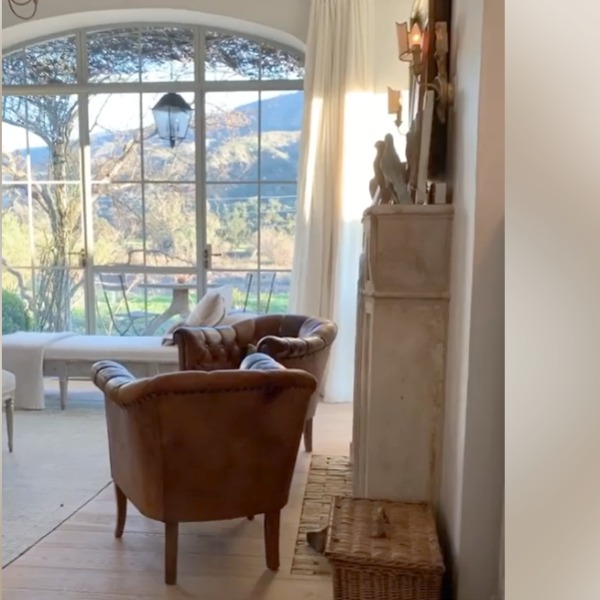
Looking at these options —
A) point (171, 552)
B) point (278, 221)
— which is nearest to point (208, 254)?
point (278, 221)

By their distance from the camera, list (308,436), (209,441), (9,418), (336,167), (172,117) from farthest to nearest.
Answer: (172,117)
(336,167)
(308,436)
(9,418)
(209,441)

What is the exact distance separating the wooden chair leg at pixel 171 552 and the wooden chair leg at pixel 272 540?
33 centimetres

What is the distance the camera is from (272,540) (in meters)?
2.40

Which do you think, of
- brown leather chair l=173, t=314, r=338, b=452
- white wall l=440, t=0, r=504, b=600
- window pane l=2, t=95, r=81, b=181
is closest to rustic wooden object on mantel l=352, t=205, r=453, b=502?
white wall l=440, t=0, r=504, b=600

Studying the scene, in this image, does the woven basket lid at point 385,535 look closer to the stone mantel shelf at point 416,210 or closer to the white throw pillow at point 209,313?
the stone mantel shelf at point 416,210

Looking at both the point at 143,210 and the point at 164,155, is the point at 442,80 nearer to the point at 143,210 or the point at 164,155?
the point at 164,155

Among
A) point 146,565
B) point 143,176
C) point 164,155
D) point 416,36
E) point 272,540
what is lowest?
point 146,565

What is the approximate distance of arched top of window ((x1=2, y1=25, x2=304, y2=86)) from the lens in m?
5.49

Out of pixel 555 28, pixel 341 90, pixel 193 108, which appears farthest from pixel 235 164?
pixel 555 28

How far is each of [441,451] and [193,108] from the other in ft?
13.6

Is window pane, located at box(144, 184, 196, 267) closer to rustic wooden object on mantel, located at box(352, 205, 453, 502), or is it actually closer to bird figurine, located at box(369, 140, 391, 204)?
bird figurine, located at box(369, 140, 391, 204)

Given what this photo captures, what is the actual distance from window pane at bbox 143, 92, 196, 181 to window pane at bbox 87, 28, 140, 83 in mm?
290

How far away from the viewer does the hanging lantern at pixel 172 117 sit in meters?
5.45

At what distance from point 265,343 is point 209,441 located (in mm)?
1119
